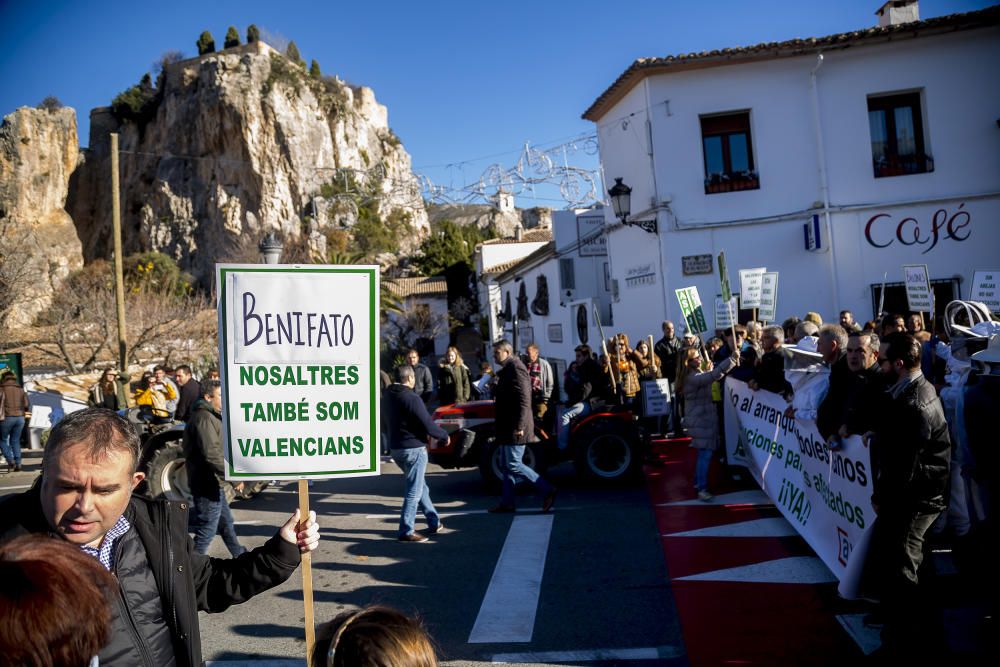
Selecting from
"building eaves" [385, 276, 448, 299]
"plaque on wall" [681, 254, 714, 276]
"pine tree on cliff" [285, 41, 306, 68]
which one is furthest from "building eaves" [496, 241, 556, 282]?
"pine tree on cliff" [285, 41, 306, 68]

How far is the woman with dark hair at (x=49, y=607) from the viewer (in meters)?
1.48

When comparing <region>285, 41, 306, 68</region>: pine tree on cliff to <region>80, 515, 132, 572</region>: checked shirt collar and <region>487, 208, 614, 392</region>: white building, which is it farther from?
<region>80, 515, 132, 572</region>: checked shirt collar

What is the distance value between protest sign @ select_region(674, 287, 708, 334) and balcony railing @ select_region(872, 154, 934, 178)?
8.67 metres

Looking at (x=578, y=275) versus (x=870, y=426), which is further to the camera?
(x=578, y=275)

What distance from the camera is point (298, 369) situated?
336 centimetres

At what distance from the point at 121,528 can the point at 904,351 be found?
4130 mm

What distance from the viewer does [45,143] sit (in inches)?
2419

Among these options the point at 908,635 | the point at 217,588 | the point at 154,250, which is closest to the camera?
the point at 217,588

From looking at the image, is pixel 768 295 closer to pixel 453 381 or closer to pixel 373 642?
pixel 453 381

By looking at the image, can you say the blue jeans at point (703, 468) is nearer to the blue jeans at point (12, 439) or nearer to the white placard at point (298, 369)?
the white placard at point (298, 369)

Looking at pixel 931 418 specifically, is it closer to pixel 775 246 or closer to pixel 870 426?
pixel 870 426

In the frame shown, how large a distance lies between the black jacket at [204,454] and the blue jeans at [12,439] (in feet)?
31.3

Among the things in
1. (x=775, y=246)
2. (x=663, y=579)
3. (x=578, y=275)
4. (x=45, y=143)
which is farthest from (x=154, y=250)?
(x=663, y=579)

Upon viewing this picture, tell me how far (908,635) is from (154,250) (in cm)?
6450
